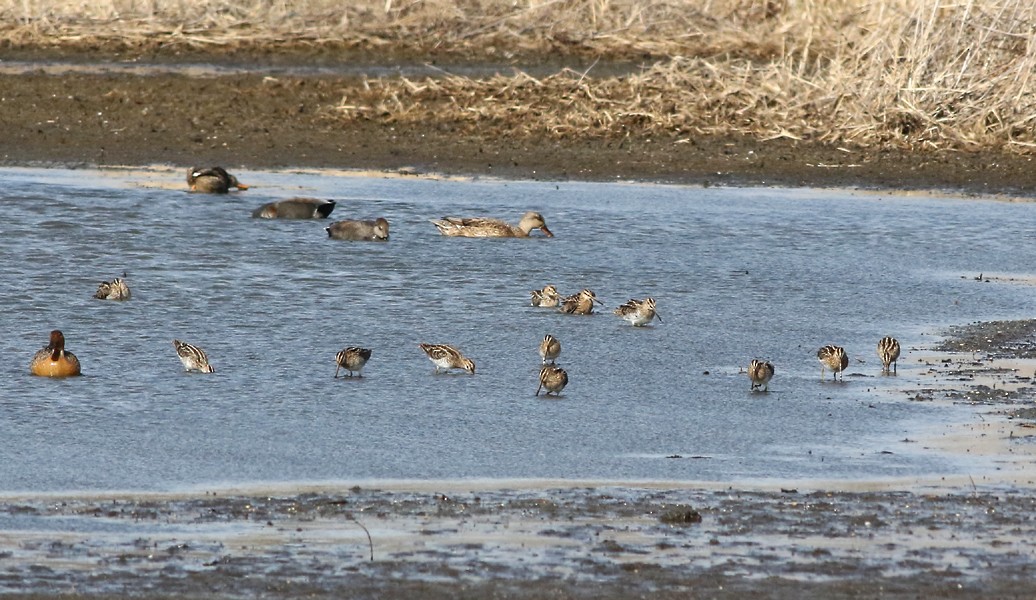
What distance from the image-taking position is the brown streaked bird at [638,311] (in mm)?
12398

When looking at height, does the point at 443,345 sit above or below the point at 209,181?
below

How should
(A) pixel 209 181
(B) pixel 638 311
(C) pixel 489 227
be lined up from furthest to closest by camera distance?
(A) pixel 209 181 → (C) pixel 489 227 → (B) pixel 638 311

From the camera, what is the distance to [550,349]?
11055 millimetres

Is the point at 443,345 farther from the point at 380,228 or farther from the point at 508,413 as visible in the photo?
the point at 380,228

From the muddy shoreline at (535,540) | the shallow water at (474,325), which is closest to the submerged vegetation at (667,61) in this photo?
the shallow water at (474,325)

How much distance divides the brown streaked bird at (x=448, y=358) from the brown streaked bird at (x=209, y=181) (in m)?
8.01

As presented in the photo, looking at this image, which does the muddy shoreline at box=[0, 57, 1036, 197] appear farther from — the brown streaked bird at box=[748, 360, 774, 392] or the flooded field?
the brown streaked bird at box=[748, 360, 774, 392]

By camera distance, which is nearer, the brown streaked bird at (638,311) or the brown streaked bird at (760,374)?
the brown streaked bird at (760,374)

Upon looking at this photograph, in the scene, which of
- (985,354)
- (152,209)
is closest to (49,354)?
(985,354)

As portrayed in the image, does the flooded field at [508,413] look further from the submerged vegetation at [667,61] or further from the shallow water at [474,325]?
the submerged vegetation at [667,61]

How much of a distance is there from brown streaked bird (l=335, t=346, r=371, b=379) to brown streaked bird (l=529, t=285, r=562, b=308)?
8.47 ft

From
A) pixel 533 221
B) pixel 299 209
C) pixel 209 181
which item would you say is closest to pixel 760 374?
pixel 533 221

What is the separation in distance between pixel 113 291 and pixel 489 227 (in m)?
4.17

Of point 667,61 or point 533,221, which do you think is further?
point 667,61
